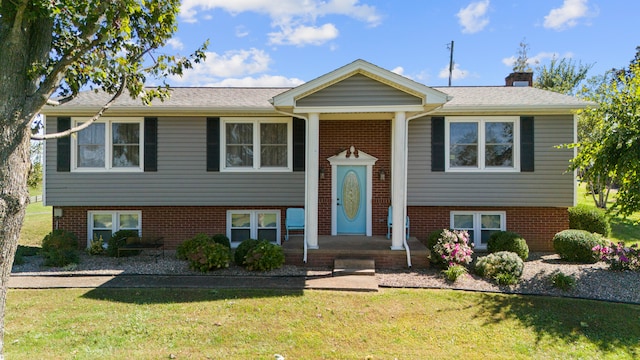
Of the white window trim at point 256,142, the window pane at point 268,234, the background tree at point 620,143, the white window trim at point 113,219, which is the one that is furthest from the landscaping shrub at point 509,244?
the white window trim at point 113,219

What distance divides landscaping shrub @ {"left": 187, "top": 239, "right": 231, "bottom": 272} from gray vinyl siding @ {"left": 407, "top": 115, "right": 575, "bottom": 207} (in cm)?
516

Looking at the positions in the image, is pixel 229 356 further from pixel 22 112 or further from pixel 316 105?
pixel 316 105

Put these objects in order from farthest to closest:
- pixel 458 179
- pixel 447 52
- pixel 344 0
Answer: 1. pixel 447 52
2. pixel 344 0
3. pixel 458 179

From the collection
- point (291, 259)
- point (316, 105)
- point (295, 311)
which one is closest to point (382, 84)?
point (316, 105)

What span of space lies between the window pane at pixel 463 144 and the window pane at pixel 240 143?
562 centimetres

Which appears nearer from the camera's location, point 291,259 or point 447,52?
point 291,259

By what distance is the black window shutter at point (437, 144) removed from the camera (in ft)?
32.8

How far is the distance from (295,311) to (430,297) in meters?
2.45

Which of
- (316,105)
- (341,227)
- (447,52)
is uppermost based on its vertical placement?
(447,52)

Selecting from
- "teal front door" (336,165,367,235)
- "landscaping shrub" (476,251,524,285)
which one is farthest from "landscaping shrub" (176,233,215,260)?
"landscaping shrub" (476,251,524,285)

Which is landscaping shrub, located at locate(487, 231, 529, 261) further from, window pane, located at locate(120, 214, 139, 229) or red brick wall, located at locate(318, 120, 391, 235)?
window pane, located at locate(120, 214, 139, 229)

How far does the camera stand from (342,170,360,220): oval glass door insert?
1020 cm

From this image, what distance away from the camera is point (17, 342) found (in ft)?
15.5

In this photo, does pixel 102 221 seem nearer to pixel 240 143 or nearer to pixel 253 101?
pixel 240 143
